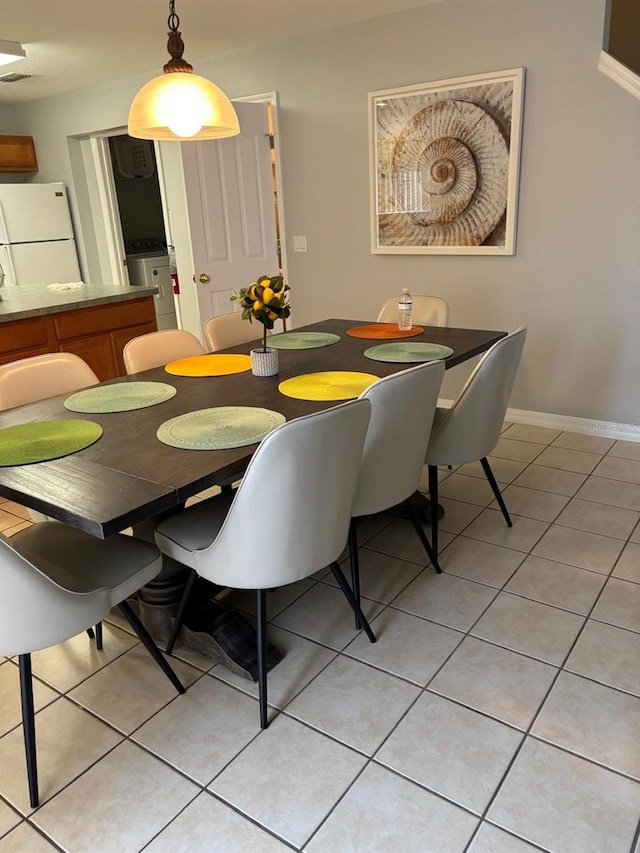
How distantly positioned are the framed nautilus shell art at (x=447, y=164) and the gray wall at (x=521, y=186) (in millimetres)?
75

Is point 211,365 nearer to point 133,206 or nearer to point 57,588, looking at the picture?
point 57,588

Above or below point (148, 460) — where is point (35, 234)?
above

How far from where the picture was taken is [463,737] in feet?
5.33

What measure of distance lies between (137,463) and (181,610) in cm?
60

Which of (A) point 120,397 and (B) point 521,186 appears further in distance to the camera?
(B) point 521,186

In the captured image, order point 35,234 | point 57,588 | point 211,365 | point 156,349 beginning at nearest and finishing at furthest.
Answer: point 57,588, point 211,365, point 156,349, point 35,234

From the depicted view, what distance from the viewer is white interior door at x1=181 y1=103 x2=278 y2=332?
4.04 meters

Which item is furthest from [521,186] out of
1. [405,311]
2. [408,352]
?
[408,352]

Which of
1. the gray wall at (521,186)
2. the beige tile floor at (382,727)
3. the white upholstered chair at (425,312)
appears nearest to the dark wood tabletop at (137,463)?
the beige tile floor at (382,727)

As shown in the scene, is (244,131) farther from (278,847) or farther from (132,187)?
(278,847)

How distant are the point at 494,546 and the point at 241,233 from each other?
2.90 m

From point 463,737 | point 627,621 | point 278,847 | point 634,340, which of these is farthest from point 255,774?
point 634,340

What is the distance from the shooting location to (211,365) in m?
2.53

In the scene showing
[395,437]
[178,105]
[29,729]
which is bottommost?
[29,729]
